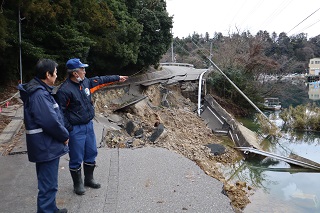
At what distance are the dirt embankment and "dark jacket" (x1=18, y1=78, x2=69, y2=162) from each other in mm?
3231

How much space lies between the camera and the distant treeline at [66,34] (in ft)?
36.8

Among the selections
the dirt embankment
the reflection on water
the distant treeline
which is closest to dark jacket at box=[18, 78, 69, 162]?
the dirt embankment

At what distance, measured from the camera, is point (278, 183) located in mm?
9688

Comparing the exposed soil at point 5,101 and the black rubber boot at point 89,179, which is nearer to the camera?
the black rubber boot at point 89,179

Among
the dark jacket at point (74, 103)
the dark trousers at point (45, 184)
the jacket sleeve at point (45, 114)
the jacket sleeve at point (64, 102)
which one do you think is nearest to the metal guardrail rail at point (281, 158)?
the dark jacket at point (74, 103)

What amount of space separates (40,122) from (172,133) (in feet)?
28.9

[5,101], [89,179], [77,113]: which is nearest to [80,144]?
[77,113]

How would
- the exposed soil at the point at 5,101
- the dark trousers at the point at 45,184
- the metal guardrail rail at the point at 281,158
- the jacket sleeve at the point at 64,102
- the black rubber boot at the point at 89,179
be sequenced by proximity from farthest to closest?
the metal guardrail rail at the point at 281,158
the exposed soil at the point at 5,101
the black rubber boot at the point at 89,179
the jacket sleeve at the point at 64,102
the dark trousers at the point at 45,184

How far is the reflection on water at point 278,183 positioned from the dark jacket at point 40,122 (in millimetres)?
4318

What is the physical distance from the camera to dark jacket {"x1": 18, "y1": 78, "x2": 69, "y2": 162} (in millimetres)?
3580

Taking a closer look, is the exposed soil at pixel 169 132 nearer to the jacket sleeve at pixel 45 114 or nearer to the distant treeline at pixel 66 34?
the distant treeline at pixel 66 34

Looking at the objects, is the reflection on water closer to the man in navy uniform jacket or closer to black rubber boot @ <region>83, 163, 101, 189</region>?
black rubber boot @ <region>83, 163, 101, 189</region>

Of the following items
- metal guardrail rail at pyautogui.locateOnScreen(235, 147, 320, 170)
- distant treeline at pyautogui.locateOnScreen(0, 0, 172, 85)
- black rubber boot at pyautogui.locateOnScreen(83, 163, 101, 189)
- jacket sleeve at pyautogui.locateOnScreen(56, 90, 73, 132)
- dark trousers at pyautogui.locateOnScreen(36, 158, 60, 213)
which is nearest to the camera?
dark trousers at pyautogui.locateOnScreen(36, 158, 60, 213)

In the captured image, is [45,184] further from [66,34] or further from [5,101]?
[66,34]
